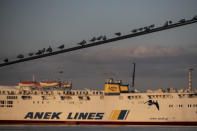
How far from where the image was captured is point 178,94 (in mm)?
74062

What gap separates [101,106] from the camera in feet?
247

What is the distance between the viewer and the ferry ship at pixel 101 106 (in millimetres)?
74062

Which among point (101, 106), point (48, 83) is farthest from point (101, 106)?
point (48, 83)

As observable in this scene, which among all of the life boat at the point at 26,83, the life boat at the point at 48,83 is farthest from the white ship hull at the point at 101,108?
the life boat at the point at 26,83

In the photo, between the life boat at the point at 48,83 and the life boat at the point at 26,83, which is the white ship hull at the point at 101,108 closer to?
the life boat at the point at 48,83

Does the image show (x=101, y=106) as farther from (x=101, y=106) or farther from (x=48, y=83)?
(x=48, y=83)

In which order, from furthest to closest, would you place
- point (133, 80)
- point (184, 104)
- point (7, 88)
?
1. point (133, 80)
2. point (7, 88)
3. point (184, 104)

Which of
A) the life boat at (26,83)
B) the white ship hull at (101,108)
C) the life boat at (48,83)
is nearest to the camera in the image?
the white ship hull at (101,108)

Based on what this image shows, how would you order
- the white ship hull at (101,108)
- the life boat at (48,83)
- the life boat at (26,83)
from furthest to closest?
the life boat at (26,83)
the life boat at (48,83)
the white ship hull at (101,108)

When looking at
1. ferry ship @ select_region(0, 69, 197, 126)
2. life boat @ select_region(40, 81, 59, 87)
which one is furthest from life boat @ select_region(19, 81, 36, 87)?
ferry ship @ select_region(0, 69, 197, 126)

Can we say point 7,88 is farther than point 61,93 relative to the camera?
Yes

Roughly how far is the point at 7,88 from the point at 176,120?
2987 centimetres

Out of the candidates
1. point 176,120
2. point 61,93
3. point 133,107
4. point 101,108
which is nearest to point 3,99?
point 61,93

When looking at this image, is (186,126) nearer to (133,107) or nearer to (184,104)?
(184,104)
